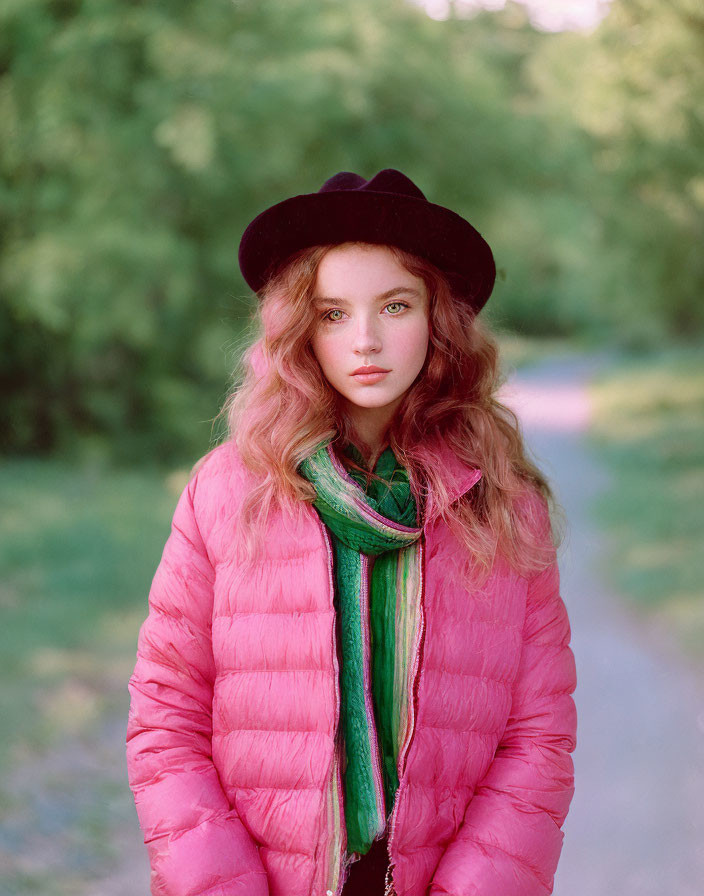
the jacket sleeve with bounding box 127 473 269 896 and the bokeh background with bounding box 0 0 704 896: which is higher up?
the bokeh background with bounding box 0 0 704 896

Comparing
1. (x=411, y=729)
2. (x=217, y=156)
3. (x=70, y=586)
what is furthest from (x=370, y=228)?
(x=217, y=156)

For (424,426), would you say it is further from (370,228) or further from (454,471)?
(370,228)

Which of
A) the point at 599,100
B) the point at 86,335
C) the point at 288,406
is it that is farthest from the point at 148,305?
the point at 288,406

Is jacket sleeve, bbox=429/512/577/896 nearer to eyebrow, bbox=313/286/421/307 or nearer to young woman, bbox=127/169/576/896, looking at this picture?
young woman, bbox=127/169/576/896

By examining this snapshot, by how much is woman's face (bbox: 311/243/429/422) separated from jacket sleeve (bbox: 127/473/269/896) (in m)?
0.35

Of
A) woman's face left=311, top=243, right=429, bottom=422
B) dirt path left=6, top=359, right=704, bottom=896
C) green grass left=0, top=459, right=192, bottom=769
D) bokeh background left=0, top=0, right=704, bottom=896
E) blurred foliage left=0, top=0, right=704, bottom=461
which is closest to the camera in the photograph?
woman's face left=311, top=243, right=429, bottom=422

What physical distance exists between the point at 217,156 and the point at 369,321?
18.0 feet

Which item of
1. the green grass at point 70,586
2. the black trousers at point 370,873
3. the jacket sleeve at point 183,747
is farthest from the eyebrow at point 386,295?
the green grass at point 70,586

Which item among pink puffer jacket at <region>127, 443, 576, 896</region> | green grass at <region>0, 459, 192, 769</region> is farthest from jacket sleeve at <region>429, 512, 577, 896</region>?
green grass at <region>0, 459, 192, 769</region>

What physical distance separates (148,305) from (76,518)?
1724mm

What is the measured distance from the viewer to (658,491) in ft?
27.5

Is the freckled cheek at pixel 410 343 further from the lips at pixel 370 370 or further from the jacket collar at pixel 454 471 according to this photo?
the jacket collar at pixel 454 471

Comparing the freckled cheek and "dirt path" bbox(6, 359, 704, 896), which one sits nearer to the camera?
the freckled cheek

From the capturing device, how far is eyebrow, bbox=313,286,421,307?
152 centimetres
